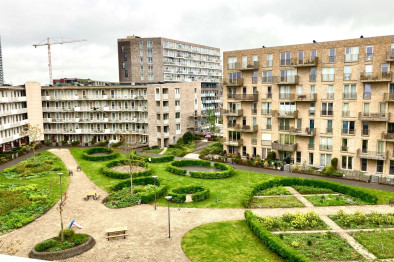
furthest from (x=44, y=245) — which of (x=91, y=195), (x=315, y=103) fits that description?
(x=315, y=103)

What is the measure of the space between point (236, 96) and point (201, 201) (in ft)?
96.5

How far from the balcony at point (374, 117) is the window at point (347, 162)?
7.20 m

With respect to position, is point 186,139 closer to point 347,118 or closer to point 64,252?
point 347,118

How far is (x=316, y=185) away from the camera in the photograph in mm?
45562

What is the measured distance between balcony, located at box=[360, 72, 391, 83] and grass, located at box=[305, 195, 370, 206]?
1973 cm

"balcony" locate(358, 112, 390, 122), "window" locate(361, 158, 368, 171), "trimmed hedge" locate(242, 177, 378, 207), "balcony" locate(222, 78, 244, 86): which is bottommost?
"trimmed hedge" locate(242, 177, 378, 207)

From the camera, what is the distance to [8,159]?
2603 inches

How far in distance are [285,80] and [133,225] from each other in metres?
39.4

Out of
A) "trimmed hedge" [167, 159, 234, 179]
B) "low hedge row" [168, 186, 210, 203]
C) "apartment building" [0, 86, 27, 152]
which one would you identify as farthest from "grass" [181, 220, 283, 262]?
"apartment building" [0, 86, 27, 152]

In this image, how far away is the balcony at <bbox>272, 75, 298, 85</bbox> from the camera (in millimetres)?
57106

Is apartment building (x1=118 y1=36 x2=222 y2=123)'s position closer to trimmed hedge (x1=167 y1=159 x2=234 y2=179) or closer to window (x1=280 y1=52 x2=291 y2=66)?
trimmed hedge (x1=167 y1=159 x2=234 y2=179)

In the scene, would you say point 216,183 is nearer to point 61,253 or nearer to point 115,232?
point 115,232

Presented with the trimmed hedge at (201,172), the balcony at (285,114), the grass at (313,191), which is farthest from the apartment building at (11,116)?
the grass at (313,191)

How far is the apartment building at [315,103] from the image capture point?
4981 cm
